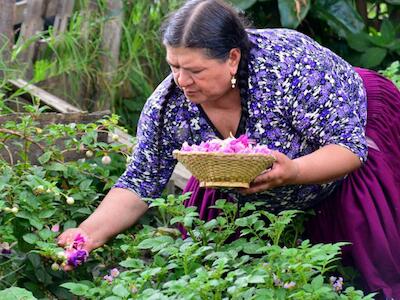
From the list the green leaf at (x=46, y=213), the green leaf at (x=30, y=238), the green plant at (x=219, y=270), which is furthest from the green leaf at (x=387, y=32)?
the green leaf at (x=30, y=238)

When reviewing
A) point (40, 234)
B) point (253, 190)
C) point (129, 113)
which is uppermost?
point (253, 190)

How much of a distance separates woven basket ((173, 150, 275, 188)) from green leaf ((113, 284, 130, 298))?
1.42 feet

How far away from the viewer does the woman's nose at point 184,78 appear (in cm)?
322

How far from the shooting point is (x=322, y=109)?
337 centimetres

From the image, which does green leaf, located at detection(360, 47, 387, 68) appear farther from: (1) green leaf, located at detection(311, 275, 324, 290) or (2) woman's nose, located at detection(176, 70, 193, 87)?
(1) green leaf, located at detection(311, 275, 324, 290)

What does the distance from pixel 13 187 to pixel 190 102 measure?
2.09 feet

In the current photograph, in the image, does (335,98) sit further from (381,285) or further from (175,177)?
(175,177)

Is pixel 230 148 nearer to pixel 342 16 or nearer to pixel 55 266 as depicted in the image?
pixel 55 266

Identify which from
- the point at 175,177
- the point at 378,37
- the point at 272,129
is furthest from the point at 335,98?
the point at 378,37

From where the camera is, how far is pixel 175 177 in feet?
15.5

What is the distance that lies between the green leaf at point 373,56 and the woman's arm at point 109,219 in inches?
117

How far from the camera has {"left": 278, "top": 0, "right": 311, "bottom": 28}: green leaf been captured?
6.17 meters

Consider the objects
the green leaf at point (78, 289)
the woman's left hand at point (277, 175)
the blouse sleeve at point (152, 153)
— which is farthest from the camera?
the blouse sleeve at point (152, 153)

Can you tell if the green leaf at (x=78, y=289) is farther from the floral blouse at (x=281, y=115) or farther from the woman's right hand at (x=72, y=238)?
the floral blouse at (x=281, y=115)
